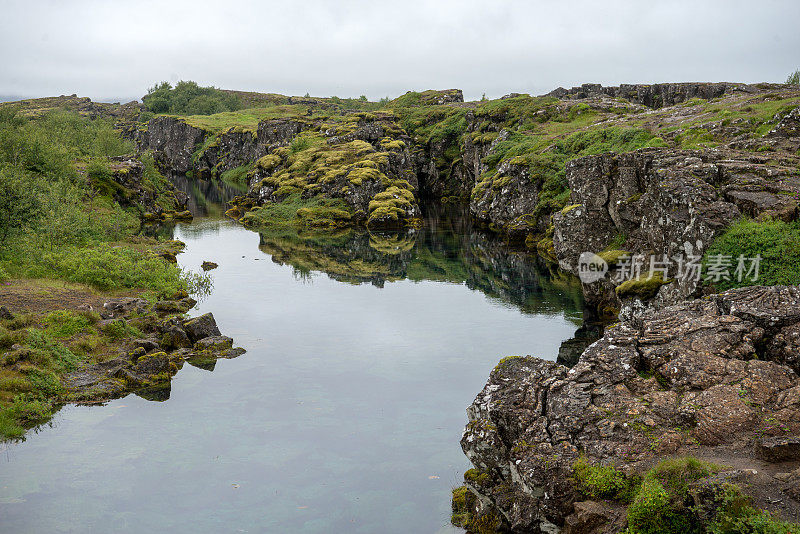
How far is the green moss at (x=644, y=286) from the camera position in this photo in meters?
27.9

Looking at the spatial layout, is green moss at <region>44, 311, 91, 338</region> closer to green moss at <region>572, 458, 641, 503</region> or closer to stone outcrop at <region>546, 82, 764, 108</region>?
green moss at <region>572, 458, 641, 503</region>

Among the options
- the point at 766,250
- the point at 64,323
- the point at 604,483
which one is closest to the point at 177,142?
the point at 64,323

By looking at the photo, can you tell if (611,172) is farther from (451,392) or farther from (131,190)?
(131,190)

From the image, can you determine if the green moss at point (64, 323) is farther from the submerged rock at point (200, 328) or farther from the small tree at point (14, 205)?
the small tree at point (14, 205)

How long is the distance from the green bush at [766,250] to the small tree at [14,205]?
4123 centimetres

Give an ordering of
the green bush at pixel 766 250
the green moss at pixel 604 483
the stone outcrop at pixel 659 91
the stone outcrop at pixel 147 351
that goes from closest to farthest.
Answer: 1. the green moss at pixel 604 483
2. the green bush at pixel 766 250
3. the stone outcrop at pixel 147 351
4. the stone outcrop at pixel 659 91

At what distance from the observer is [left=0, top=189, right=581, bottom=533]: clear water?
18.3 meters

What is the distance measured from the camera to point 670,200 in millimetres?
27578

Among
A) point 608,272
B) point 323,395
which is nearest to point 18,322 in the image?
point 323,395

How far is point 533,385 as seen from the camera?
16.6 meters

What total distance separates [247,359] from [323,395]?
265 inches

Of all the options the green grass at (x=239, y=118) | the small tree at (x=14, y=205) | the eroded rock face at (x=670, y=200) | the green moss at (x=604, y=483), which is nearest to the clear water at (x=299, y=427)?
the green moss at (x=604, y=483)

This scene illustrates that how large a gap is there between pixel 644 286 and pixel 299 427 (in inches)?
736

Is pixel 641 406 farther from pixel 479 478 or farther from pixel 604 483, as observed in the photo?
pixel 479 478
